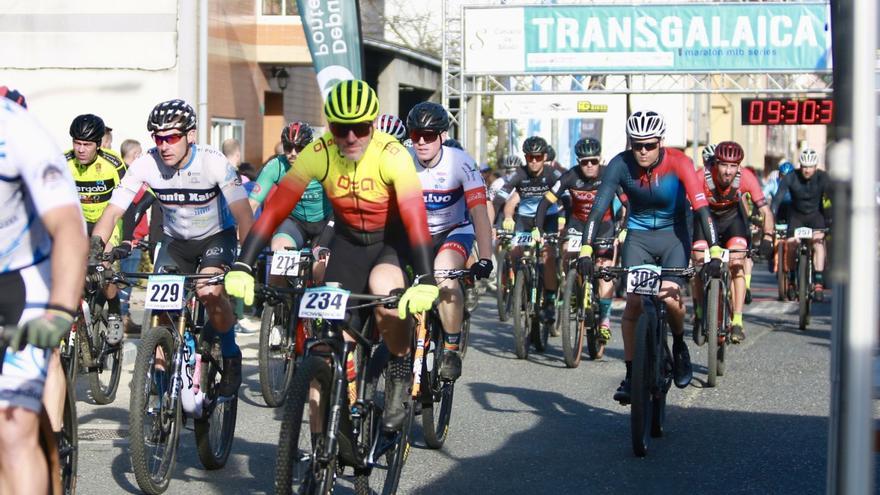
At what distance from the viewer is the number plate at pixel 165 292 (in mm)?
7152

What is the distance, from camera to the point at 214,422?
7.76m

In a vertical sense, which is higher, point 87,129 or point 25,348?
point 87,129

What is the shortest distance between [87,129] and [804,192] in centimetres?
973

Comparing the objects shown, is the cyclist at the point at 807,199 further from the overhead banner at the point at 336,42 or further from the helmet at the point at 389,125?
the helmet at the point at 389,125

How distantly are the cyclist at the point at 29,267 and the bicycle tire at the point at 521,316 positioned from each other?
859 cm

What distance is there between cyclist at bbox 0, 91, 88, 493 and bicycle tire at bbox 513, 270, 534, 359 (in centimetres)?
859

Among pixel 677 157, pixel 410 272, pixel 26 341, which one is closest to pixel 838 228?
pixel 26 341

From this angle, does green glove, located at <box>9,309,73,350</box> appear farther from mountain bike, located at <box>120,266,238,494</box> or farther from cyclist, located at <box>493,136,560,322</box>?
cyclist, located at <box>493,136,560,322</box>

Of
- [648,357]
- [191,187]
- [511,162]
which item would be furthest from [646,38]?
[191,187]

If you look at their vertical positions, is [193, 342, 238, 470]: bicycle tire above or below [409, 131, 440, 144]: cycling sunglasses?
below

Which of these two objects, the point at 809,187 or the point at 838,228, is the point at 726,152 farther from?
the point at 838,228

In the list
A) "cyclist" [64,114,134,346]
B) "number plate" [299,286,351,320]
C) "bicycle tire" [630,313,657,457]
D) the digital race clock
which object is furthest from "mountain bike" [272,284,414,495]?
the digital race clock

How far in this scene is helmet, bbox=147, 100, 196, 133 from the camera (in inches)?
309

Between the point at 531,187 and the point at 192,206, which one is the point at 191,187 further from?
the point at 531,187
